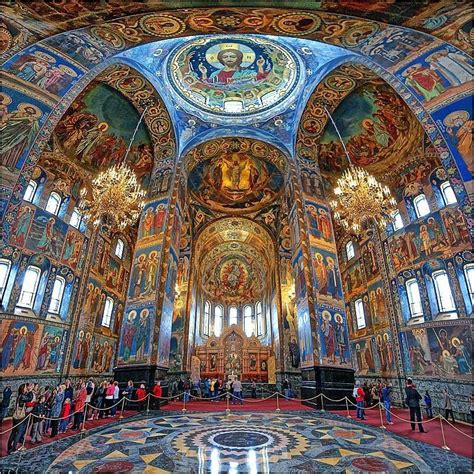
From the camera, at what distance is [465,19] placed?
5699 mm

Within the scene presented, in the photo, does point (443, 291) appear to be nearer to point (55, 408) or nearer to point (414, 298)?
point (414, 298)

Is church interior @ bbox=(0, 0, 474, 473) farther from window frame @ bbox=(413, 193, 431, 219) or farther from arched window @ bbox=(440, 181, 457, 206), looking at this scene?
arched window @ bbox=(440, 181, 457, 206)

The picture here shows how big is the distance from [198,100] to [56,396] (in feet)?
44.6

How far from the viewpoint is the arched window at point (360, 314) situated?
15656mm

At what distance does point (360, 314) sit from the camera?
1602 centimetres

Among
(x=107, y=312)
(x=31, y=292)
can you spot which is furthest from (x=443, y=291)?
(x=107, y=312)

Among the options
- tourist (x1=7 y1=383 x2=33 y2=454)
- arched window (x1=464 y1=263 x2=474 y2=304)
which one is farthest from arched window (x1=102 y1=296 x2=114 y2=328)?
arched window (x1=464 y1=263 x2=474 y2=304)

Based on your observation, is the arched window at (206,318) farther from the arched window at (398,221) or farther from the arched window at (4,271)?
the arched window at (398,221)

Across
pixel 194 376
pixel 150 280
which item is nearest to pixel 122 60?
pixel 150 280

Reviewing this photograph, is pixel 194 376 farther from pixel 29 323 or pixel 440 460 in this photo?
pixel 440 460

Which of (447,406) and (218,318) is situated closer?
(447,406)

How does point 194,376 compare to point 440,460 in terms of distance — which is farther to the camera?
point 194,376

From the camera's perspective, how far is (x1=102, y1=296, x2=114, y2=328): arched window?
16.3 meters

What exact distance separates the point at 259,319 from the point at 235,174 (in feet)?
46.0
